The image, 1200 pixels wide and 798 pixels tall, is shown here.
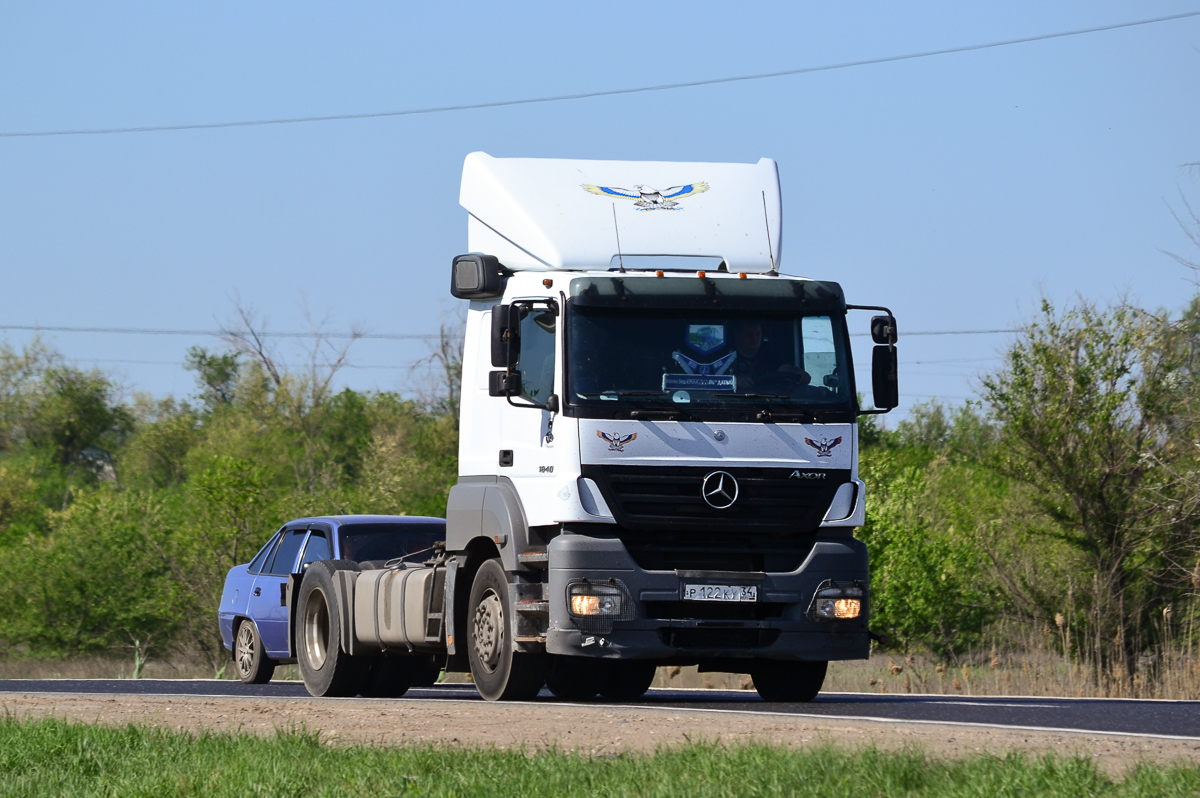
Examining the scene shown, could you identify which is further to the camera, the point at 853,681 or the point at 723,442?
the point at 853,681

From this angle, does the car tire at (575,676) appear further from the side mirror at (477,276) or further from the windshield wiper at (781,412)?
the side mirror at (477,276)

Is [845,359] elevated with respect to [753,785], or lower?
elevated

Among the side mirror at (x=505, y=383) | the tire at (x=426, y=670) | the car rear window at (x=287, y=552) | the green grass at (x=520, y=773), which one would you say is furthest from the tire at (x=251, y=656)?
the green grass at (x=520, y=773)

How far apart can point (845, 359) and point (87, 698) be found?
19.9 feet

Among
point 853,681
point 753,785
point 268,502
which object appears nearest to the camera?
point 753,785

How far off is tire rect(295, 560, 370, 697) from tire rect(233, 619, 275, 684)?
78.7 inches

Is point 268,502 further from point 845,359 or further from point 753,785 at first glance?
point 753,785

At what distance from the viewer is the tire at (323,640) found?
14664 mm

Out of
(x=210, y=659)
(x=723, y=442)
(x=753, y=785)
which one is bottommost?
(x=210, y=659)

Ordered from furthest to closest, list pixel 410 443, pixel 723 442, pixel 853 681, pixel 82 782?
pixel 410 443
pixel 853 681
pixel 723 442
pixel 82 782

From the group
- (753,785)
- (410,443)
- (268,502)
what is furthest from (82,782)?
(410,443)

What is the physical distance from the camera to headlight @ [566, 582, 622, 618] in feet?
37.4

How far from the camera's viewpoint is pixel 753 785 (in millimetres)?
6973

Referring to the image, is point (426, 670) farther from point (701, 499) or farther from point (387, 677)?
point (701, 499)
